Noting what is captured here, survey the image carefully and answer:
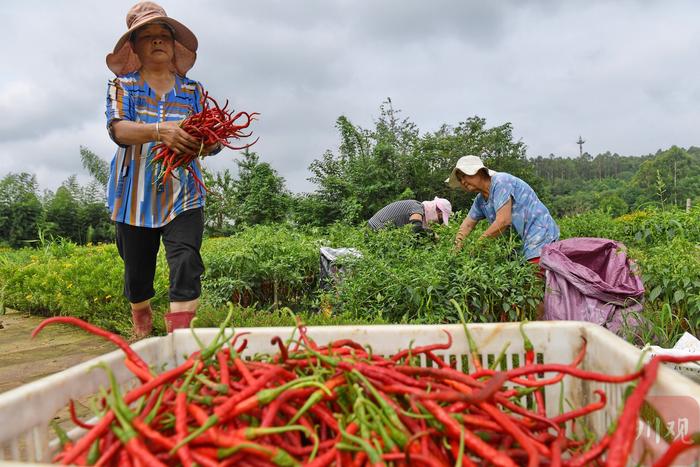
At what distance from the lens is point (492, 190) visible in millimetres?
4594

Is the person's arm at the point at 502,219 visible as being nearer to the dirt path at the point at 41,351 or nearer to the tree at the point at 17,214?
the dirt path at the point at 41,351

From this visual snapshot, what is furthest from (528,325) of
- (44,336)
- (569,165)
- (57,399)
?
(569,165)

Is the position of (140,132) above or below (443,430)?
above

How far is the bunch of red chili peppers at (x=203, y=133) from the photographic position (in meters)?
2.69

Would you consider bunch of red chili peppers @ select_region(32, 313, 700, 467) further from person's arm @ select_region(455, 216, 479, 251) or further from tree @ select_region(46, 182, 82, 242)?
tree @ select_region(46, 182, 82, 242)

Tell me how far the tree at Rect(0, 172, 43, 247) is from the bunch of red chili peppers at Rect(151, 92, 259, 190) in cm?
2792

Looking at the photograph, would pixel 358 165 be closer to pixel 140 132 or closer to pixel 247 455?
pixel 140 132

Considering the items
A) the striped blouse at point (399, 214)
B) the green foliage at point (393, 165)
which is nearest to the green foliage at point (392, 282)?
the striped blouse at point (399, 214)

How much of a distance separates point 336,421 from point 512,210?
3.82m

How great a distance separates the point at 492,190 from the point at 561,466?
12.9 feet

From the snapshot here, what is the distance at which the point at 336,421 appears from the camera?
99cm

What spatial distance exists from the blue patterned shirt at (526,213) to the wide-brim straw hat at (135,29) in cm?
272

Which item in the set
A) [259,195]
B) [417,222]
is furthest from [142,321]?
[259,195]

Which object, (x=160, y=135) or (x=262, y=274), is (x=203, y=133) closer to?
(x=160, y=135)
